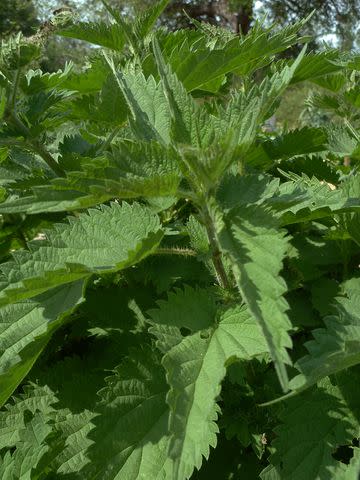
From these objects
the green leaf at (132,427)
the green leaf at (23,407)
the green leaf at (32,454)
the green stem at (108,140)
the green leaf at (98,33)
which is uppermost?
the green leaf at (98,33)

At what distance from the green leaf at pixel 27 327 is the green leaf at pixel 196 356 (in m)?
0.21

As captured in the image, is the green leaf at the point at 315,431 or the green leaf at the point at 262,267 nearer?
the green leaf at the point at 262,267

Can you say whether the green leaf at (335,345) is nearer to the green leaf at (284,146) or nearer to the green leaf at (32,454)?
the green leaf at (284,146)

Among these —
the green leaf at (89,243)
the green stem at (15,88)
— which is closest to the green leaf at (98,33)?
the green stem at (15,88)

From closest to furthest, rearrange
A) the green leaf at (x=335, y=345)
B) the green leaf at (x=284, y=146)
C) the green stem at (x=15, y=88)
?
the green leaf at (x=335, y=345) → the green stem at (x=15, y=88) → the green leaf at (x=284, y=146)

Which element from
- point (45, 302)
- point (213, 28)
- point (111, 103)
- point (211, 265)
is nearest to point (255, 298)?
point (211, 265)

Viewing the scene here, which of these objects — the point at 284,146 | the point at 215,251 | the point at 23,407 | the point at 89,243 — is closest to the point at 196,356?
the point at 215,251

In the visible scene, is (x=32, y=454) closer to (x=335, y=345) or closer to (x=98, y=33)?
(x=335, y=345)

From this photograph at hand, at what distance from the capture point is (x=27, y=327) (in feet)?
3.95

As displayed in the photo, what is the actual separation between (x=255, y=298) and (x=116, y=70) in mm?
730

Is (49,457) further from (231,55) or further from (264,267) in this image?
(231,55)

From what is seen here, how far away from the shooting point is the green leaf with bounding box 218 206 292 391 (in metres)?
0.84

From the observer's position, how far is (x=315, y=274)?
59.5 inches

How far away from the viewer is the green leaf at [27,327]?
112cm
